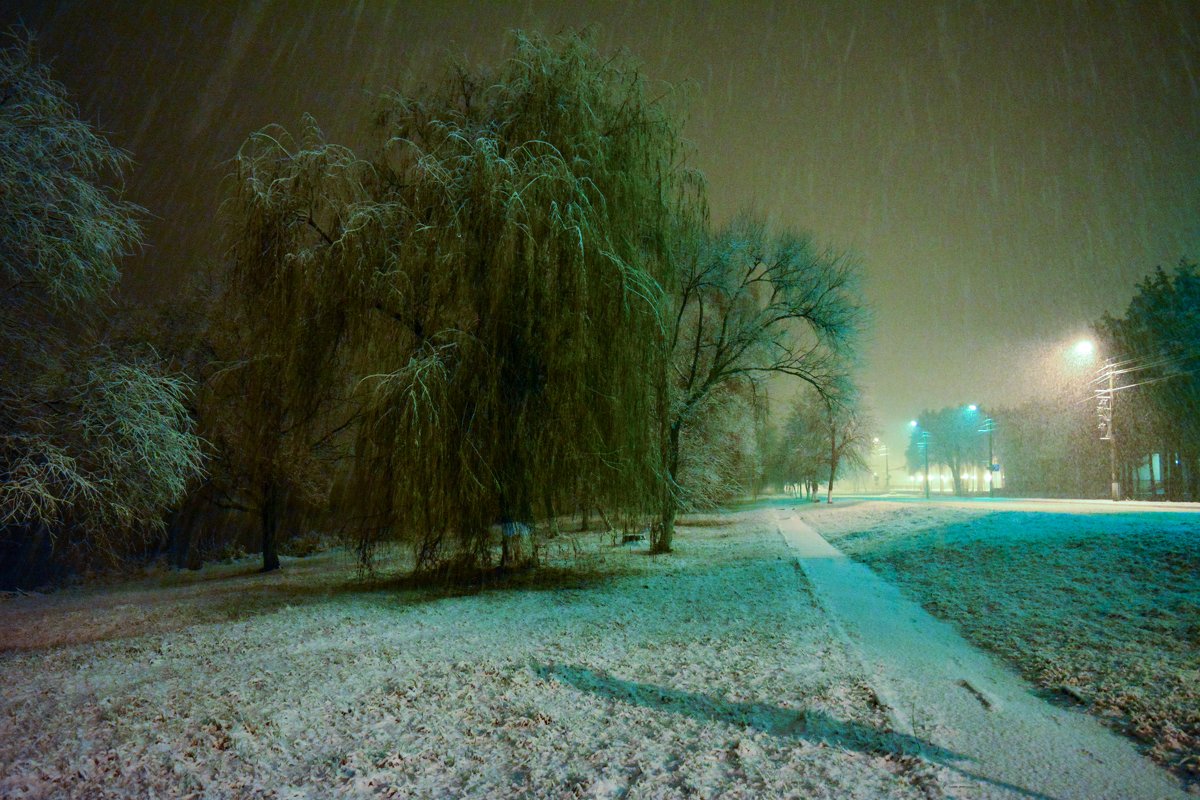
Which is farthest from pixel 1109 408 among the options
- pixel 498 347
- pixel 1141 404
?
pixel 498 347

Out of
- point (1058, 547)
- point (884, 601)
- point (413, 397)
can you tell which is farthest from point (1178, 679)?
A: point (413, 397)

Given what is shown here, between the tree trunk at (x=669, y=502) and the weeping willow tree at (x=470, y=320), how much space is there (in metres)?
0.82

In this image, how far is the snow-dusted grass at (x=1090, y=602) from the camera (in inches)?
181

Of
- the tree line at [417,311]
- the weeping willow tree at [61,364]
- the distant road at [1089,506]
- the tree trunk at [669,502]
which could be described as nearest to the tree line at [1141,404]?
the distant road at [1089,506]

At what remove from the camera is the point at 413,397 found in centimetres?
817

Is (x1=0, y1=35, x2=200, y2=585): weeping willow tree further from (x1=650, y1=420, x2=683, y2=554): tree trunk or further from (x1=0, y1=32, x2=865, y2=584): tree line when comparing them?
(x1=650, y1=420, x2=683, y2=554): tree trunk

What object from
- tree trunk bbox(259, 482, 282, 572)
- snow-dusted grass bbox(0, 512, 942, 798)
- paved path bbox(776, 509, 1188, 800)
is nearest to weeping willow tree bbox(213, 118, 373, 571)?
snow-dusted grass bbox(0, 512, 942, 798)

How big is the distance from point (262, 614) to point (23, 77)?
23.3 feet

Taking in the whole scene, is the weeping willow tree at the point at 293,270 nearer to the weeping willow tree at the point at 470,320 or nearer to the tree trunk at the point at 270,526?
the weeping willow tree at the point at 470,320

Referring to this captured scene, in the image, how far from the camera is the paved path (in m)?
3.40

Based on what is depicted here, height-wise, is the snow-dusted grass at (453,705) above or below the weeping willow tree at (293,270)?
below

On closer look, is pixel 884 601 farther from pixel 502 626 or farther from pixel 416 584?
pixel 416 584

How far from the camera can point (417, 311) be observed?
938 cm

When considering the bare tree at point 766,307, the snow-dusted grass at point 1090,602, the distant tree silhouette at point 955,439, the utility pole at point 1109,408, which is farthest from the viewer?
the distant tree silhouette at point 955,439
